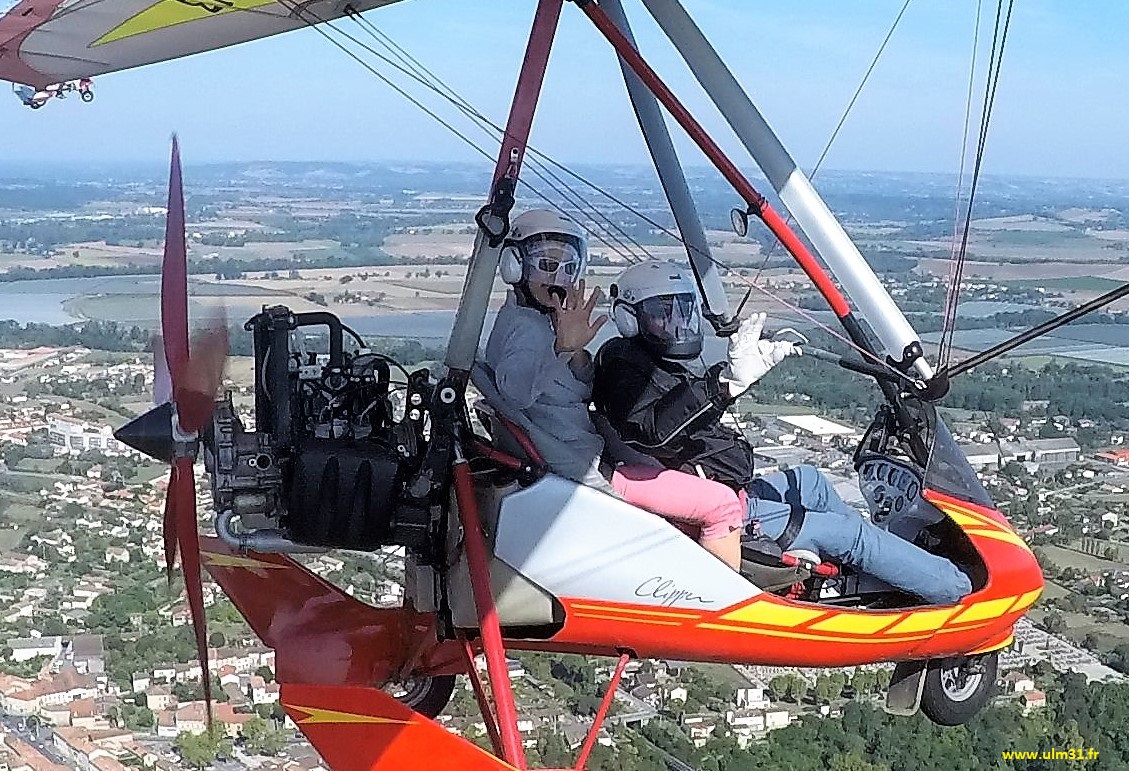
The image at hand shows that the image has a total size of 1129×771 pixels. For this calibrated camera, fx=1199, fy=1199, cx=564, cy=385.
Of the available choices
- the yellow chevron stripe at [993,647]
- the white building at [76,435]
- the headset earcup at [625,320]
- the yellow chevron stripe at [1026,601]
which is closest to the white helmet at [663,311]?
the headset earcup at [625,320]

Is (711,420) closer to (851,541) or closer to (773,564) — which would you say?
(773,564)

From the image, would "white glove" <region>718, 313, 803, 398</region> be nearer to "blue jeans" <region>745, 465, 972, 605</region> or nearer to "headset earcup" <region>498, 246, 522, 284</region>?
"headset earcup" <region>498, 246, 522, 284</region>

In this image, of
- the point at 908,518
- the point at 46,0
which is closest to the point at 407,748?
the point at 908,518

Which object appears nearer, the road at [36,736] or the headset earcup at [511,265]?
the headset earcup at [511,265]

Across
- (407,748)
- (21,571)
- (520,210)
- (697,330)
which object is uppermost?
(520,210)

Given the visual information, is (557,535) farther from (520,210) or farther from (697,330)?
(520,210)

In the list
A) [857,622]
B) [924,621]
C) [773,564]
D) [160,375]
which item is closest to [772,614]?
[773,564]

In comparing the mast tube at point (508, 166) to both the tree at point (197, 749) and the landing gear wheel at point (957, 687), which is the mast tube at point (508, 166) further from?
the tree at point (197, 749)
